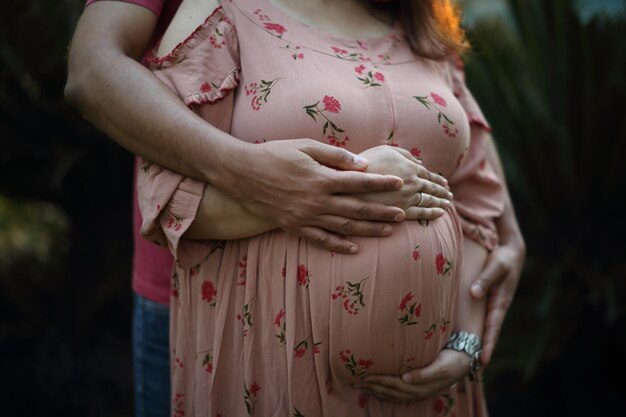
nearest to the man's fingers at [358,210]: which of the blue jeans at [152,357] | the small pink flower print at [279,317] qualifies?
the small pink flower print at [279,317]

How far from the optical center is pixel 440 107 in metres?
1.45

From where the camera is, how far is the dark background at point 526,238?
8.85ft

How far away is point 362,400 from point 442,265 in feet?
1.20

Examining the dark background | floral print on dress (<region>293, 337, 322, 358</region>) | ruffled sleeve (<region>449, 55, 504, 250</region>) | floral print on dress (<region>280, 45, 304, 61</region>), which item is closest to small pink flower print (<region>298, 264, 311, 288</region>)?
floral print on dress (<region>293, 337, 322, 358</region>)

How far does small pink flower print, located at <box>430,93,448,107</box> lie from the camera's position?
4.77 feet

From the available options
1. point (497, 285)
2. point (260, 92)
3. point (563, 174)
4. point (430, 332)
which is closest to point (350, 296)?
point (430, 332)

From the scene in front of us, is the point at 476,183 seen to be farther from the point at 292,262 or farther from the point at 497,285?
the point at 292,262

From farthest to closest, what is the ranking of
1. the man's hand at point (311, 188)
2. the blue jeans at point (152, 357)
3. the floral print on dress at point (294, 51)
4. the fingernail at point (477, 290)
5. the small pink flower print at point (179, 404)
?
the blue jeans at point (152, 357)
the fingernail at point (477, 290)
the small pink flower print at point (179, 404)
the floral print on dress at point (294, 51)
the man's hand at point (311, 188)

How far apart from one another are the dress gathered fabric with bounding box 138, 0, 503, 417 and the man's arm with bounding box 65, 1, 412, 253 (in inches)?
1.5

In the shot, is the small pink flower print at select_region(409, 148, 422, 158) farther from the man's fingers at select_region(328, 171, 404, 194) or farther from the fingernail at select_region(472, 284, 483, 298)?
the fingernail at select_region(472, 284, 483, 298)

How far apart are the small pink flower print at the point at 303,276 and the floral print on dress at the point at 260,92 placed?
35cm

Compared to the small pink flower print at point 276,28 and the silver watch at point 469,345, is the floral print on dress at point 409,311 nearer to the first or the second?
the silver watch at point 469,345

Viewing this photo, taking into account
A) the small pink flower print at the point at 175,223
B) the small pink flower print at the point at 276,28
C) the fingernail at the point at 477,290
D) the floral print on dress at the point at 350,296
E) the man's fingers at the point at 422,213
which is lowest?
the fingernail at the point at 477,290

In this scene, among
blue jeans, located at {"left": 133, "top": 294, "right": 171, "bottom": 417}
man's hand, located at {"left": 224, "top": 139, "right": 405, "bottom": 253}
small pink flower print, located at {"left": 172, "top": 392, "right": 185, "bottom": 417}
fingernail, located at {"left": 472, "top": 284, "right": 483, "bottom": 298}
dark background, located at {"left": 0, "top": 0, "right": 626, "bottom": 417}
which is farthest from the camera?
dark background, located at {"left": 0, "top": 0, "right": 626, "bottom": 417}
